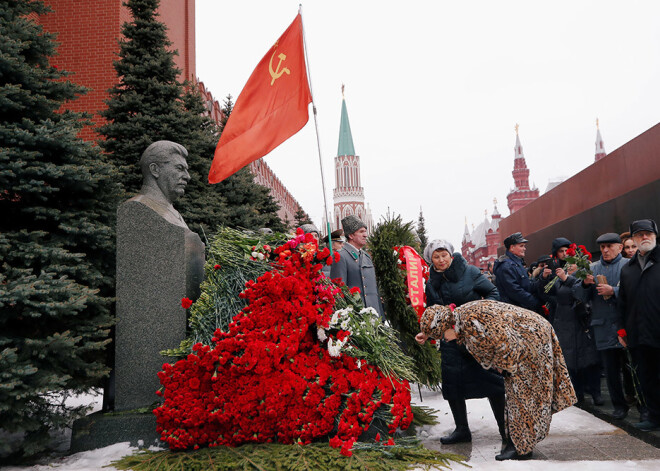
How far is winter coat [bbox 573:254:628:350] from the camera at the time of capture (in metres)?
5.14

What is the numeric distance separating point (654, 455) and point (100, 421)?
13.7 feet

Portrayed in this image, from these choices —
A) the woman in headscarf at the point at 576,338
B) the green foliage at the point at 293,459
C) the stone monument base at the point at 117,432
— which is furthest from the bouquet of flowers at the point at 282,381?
the woman in headscarf at the point at 576,338

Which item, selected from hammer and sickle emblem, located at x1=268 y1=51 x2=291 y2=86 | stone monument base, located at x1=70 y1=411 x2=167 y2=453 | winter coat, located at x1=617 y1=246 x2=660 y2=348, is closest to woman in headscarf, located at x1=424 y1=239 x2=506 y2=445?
A: winter coat, located at x1=617 y1=246 x2=660 y2=348

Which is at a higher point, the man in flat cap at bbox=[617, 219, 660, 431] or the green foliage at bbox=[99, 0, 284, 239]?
the green foliage at bbox=[99, 0, 284, 239]

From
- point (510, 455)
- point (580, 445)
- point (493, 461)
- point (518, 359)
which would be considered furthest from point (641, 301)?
point (493, 461)

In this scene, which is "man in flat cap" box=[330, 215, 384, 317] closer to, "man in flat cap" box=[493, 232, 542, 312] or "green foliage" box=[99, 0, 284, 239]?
"man in flat cap" box=[493, 232, 542, 312]

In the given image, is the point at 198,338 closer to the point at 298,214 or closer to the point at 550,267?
the point at 550,267

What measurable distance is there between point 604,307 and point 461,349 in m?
2.18

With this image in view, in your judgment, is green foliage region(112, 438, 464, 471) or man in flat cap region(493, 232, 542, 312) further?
man in flat cap region(493, 232, 542, 312)

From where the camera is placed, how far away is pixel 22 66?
14.2 feet

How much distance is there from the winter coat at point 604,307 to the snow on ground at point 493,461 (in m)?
0.78

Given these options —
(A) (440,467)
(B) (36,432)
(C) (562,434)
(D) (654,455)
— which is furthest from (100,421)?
(D) (654,455)

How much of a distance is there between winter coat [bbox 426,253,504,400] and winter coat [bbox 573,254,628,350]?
1.68m

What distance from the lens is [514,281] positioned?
19.5 feet
